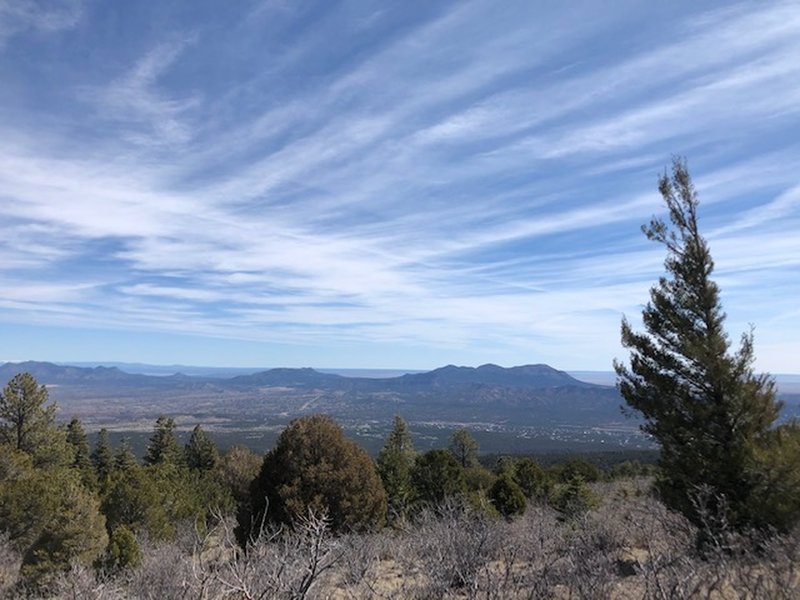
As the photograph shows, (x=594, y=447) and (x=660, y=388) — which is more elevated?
(x=660, y=388)

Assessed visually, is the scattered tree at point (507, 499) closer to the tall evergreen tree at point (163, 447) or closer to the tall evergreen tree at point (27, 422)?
the tall evergreen tree at point (27, 422)

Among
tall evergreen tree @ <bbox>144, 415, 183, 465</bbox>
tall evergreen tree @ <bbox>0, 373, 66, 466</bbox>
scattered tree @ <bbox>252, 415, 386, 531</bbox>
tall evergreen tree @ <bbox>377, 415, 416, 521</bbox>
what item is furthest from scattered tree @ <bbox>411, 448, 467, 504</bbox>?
tall evergreen tree @ <bbox>144, 415, 183, 465</bbox>

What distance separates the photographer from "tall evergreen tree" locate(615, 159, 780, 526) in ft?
34.4

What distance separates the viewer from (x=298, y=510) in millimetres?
14586

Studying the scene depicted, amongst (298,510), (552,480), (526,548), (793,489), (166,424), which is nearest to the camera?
(793,489)

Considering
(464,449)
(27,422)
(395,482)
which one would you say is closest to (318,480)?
(395,482)

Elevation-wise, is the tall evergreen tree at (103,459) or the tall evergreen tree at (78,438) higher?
the tall evergreen tree at (78,438)

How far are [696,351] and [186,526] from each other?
772 inches

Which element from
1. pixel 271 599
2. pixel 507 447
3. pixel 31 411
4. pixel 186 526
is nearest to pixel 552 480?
Answer: pixel 186 526

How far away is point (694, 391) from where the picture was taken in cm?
1127

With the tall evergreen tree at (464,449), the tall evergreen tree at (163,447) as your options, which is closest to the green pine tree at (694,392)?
the tall evergreen tree at (464,449)

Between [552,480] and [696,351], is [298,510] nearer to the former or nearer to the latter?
[696,351]

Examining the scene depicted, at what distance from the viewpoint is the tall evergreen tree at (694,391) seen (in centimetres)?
1048

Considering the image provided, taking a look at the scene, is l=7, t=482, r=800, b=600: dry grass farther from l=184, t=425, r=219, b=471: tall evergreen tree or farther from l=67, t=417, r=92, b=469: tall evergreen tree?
l=184, t=425, r=219, b=471: tall evergreen tree
